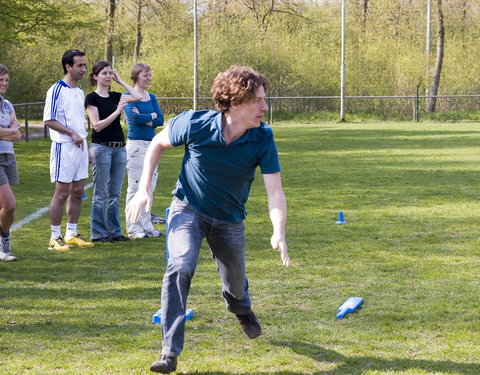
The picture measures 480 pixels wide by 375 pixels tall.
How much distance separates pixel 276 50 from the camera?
4978 cm

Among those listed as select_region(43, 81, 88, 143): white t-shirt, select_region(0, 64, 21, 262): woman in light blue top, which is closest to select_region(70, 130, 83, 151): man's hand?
select_region(43, 81, 88, 143): white t-shirt

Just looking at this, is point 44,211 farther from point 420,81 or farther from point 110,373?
point 420,81

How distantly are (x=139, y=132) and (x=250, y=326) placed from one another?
4624mm

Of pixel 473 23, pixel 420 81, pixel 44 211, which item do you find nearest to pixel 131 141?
pixel 44 211

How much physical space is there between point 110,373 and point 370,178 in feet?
38.2

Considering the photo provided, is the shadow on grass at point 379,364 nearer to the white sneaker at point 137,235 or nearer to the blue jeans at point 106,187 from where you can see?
the blue jeans at point 106,187

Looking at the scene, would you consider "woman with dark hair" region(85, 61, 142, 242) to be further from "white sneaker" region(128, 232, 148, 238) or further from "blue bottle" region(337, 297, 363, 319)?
"blue bottle" region(337, 297, 363, 319)

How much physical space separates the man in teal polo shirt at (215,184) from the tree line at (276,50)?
3556cm

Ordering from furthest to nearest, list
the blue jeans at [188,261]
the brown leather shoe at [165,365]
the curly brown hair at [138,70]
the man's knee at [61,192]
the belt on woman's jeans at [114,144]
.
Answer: the curly brown hair at [138,70] → the belt on woman's jeans at [114,144] → the man's knee at [61,192] → the blue jeans at [188,261] → the brown leather shoe at [165,365]

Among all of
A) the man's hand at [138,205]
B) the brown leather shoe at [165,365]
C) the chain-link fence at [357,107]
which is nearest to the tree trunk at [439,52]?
the chain-link fence at [357,107]

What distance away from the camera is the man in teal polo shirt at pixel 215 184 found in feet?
16.0

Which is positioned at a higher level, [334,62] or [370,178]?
[334,62]

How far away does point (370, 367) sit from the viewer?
5141 mm

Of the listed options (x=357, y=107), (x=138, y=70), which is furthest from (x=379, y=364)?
(x=357, y=107)
